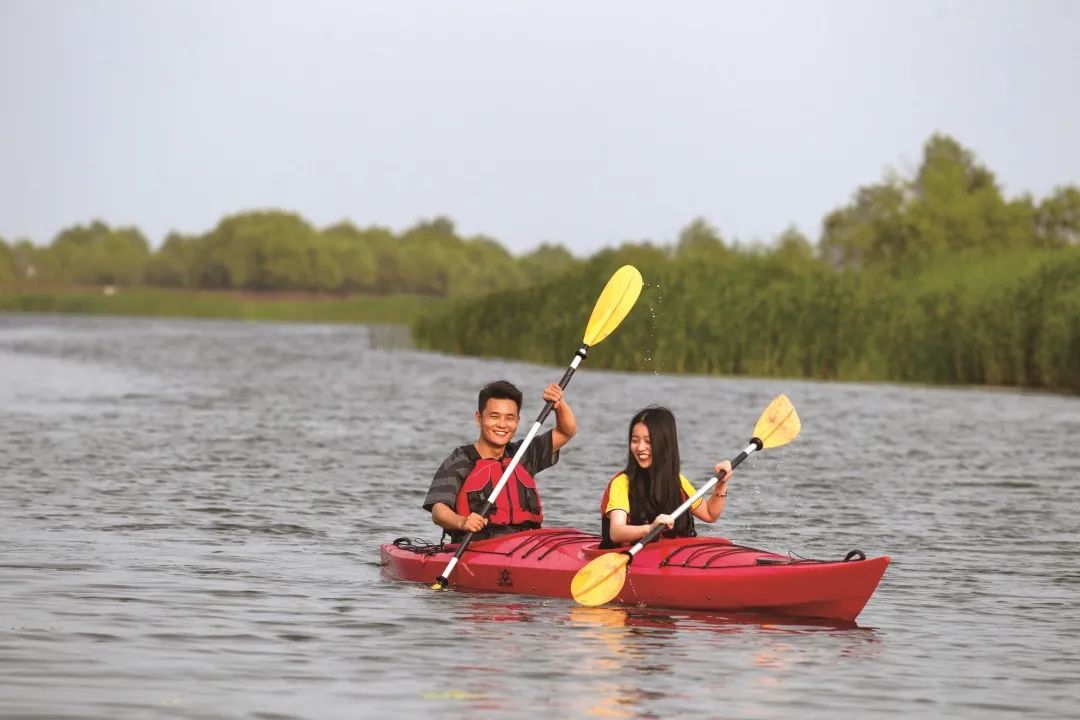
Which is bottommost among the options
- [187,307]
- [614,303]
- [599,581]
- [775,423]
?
[599,581]

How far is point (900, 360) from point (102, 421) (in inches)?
434

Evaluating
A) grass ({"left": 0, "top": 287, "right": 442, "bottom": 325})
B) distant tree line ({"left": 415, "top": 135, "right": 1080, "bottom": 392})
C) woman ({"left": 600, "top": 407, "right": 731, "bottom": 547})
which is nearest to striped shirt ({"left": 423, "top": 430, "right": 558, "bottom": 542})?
woman ({"left": 600, "top": 407, "right": 731, "bottom": 547})

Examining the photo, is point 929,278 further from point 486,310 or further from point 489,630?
point 489,630

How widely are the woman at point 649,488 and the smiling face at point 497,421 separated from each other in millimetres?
619

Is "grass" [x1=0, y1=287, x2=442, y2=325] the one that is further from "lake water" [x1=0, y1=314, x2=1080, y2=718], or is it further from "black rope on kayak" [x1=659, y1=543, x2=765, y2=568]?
"black rope on kayak" [x1=659, y1=543, x2=765, y2=568]

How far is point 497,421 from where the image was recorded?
869cm

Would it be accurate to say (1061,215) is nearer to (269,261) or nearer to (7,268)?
(269,261)

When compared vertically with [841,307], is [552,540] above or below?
below

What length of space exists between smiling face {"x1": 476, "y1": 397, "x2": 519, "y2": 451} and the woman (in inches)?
24.4

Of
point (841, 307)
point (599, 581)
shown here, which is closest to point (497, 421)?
point (599, 581)

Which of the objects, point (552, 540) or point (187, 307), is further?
point (187, 307)

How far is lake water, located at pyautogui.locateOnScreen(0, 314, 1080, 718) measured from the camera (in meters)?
6.32

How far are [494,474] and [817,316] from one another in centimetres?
1764

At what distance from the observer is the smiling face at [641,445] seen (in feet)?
26.6
